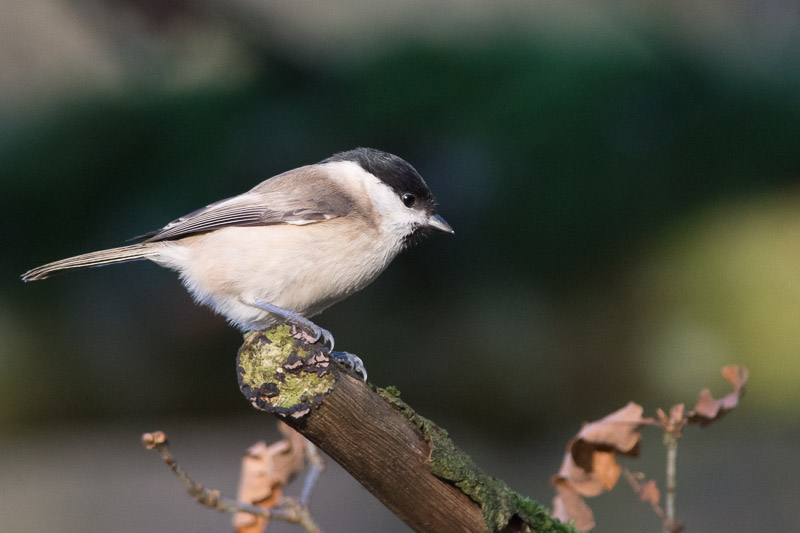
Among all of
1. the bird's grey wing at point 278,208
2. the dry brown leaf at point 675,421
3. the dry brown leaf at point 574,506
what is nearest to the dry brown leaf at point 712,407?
the dry brown leaf at point 675,421

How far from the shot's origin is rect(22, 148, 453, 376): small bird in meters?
1.65

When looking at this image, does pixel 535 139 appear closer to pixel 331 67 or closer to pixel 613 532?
pixel 331 67

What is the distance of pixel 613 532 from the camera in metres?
3.36

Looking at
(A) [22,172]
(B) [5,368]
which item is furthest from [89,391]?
(A) [22,172]

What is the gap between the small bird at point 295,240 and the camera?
1.65m

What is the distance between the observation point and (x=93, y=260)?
5.77 ft

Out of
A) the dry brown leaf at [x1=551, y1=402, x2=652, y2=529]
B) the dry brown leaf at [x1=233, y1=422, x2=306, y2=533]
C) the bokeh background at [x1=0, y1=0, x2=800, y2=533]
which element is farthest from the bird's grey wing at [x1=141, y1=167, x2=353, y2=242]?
the bokeh background at [x1=0, y1=0, x2=800, y2=533]

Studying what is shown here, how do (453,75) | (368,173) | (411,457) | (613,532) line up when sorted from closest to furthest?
1. (411,457)
2. (368,173)
3. (613,532)
4. (453,75)

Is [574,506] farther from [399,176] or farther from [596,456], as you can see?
[399,176]

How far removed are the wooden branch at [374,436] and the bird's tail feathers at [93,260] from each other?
2.34 feet

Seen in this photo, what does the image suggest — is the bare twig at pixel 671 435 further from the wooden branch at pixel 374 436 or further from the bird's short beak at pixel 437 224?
the bird's short beak at pixel 437 224

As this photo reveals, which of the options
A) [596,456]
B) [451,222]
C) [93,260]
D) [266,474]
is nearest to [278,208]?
[93,260]

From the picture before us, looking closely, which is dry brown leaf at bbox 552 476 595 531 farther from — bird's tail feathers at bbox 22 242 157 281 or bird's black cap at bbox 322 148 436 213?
bird's tail feathers at bbox 22 242 157 281

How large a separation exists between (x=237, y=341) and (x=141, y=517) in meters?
0.90
